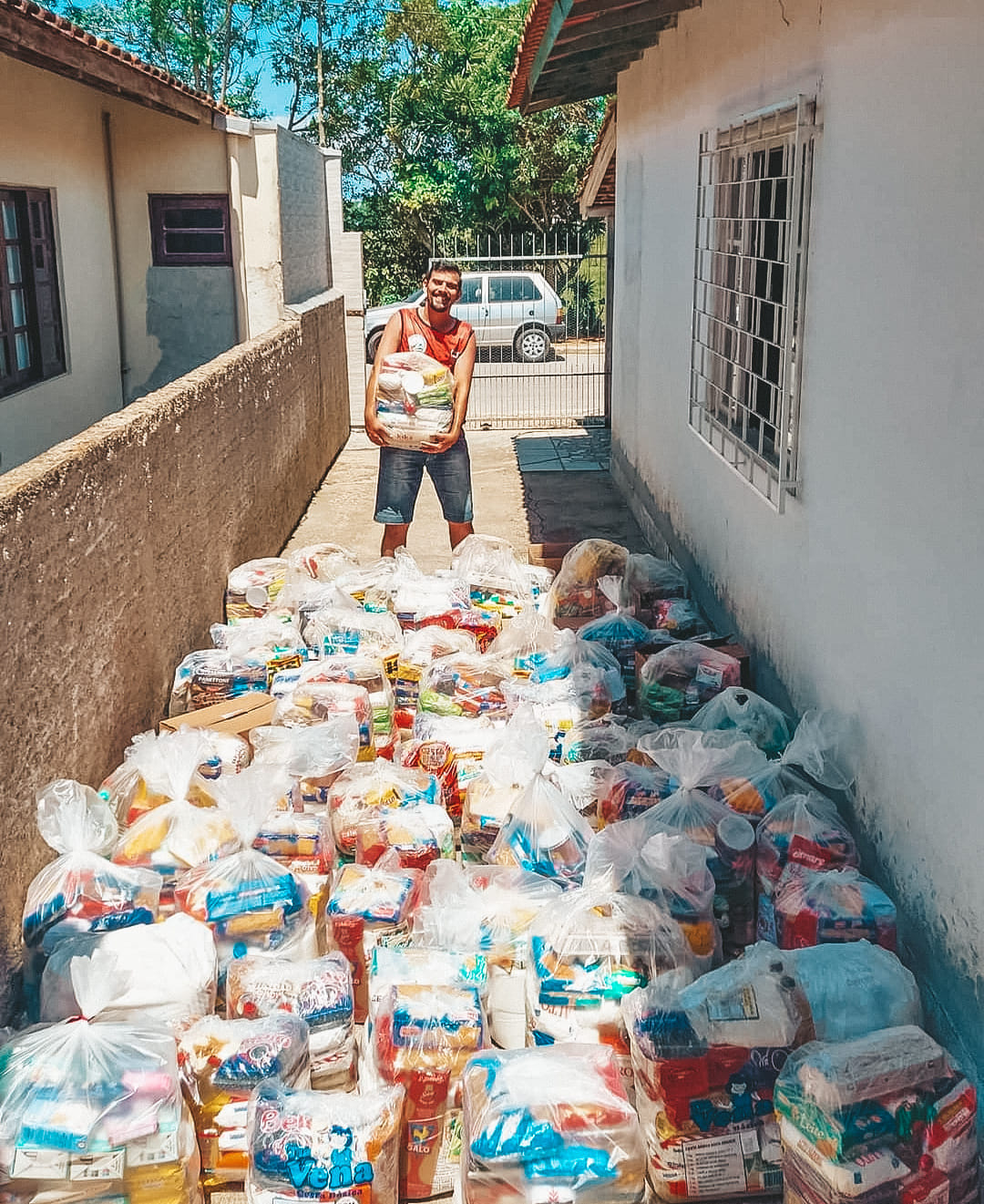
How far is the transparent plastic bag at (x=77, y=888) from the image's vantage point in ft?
10.9

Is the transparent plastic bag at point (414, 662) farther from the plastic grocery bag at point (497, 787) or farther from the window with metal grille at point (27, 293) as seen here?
the window with metal grille at point (27, 293)

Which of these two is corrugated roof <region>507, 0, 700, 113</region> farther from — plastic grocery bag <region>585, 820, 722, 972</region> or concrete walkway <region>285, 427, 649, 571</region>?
plastic grocery bag <region>585, 820, 722, 972</region>

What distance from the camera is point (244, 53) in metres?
31.5

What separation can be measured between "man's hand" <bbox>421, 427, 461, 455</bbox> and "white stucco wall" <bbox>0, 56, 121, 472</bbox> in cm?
281

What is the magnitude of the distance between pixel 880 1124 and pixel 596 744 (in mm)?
2022

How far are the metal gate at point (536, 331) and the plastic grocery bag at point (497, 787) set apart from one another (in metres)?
10.6

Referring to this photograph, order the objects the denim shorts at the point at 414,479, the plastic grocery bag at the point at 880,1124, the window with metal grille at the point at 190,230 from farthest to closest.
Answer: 1. the window with metal grille at the point at 190,230
2. the denim shorts at the point at 414,479
3. the plastic grocery bag at the point at 880,1124

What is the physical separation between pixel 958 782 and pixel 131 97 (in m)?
7.80

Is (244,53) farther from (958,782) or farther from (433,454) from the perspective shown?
(958,782)

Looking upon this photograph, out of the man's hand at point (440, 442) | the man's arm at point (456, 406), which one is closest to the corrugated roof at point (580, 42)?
the man's arm at point (456, 406)

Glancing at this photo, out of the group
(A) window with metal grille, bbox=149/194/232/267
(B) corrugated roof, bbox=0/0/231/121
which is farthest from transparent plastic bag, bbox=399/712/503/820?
(A) window with metal grille, bbox=149/194/232/267

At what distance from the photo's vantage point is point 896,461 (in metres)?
3.40

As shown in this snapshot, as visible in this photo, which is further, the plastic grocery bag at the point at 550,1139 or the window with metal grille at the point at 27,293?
the window with metal grille at the point at 27,293

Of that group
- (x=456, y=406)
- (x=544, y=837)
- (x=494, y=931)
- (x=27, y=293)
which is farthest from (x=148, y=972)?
(x=27, y=293)
